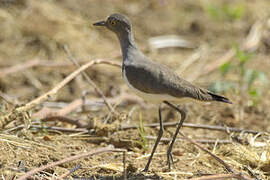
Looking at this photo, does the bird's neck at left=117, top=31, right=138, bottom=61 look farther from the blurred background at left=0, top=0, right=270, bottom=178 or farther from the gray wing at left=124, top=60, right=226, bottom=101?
the blurred background at left=0, top=0, right=270, bottom=178

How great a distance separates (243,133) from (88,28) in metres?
4.97

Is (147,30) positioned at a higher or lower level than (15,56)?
higher

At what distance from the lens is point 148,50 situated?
8.57m

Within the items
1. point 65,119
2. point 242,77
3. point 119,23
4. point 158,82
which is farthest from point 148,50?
point 158,82

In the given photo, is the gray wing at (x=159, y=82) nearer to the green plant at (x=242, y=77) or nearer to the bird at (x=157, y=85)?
the bird at (x=157, y=85)

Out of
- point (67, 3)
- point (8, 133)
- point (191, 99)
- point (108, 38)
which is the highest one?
point (67, 3)

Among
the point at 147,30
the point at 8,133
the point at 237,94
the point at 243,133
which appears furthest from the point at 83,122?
the point at 147,30

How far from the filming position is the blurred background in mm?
6176

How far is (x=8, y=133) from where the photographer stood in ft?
14.7

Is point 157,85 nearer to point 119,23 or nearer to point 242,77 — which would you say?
point 119,23

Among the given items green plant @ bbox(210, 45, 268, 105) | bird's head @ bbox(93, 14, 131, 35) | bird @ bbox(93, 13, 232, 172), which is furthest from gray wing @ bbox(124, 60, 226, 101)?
green plant @ bbox(210, 45, 268, 105)

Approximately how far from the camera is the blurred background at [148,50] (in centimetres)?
618

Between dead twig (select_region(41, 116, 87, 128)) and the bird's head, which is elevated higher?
the bird's head

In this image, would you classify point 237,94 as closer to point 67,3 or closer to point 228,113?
point 228,113
